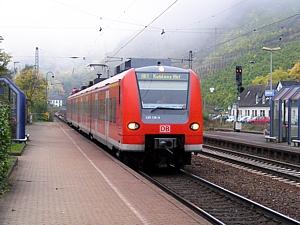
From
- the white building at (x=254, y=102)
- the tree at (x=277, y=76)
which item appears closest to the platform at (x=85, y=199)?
the tree at (x=277, y=76)

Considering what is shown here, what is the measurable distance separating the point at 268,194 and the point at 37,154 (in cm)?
1023

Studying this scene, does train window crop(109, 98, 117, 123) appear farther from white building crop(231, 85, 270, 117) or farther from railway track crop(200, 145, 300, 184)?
white building crop(231, 85, 270, 117)

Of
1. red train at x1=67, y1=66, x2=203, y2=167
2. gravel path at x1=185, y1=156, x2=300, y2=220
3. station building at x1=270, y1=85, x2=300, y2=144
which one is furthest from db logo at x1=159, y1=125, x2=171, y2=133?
station building at x1=270, y1=85, x2=300, y2=144

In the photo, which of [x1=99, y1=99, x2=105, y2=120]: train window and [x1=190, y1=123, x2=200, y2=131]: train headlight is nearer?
[x1=190, y1=123, x2=200, y2=131]: train headlight

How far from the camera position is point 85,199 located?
10820 millimetres

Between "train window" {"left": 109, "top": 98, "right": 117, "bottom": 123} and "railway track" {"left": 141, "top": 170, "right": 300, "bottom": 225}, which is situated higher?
"train window" {"left": 109, "top": 98, "right": 117, "bottom": 123}

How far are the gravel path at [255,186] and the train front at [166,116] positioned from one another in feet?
4.21

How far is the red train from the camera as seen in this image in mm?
16359

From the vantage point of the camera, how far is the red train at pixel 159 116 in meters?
16.4

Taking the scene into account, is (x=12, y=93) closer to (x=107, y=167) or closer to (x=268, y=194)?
(x=107, y=167)

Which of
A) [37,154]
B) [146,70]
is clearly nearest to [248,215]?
[146,70]

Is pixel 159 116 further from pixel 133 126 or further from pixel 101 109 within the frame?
pixel 101 109

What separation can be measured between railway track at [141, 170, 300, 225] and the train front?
2.40 ft

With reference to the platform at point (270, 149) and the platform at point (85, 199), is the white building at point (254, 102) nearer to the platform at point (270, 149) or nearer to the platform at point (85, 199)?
the platform at point (270, 149)
